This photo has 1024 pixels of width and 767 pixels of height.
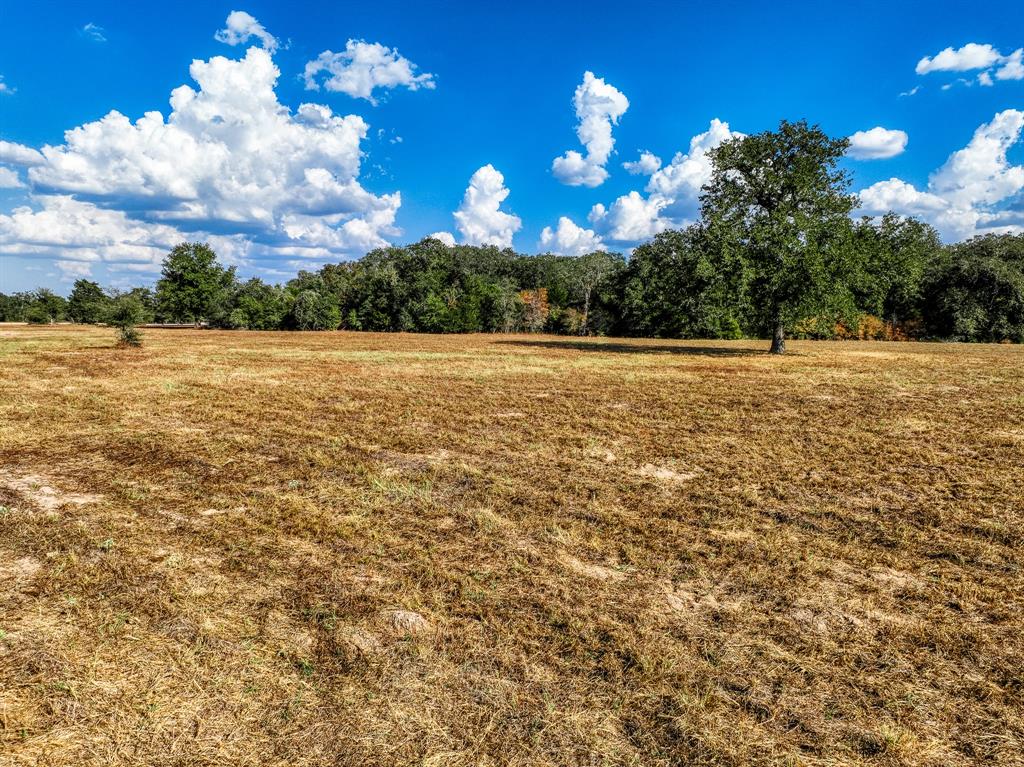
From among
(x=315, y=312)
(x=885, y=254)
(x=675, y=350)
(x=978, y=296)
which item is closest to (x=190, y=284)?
(x=315, y=312)

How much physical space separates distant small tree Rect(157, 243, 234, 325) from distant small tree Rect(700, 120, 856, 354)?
263ft

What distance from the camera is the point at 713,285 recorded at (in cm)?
2766

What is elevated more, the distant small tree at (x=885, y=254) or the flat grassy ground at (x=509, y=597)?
the distant small tree at (x=885, y=254)

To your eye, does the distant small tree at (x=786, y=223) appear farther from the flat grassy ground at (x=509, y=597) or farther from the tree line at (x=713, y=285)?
the flat grassy ground at (x=509, y=597)

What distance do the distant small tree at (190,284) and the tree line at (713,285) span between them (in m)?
0.23

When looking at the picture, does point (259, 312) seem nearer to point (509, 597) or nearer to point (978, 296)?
point (509, 597)

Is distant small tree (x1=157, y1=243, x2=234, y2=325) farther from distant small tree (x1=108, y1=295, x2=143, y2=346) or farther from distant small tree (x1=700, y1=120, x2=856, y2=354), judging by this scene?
distant small tree (x1=700, y1=120, x2=856, y2=354)

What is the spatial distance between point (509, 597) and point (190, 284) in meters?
95.9

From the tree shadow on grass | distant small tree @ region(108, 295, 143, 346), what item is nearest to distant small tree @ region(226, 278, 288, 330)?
distant small tree @ region(108, 295, 143, 346)

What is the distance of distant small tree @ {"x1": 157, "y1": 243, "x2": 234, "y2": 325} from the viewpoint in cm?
8156

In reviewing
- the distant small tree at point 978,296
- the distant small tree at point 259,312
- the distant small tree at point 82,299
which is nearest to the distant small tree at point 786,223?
the distant small tree at point 978,296

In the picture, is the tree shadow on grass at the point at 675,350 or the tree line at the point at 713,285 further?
the tree shadow on grass at the point at 675,350

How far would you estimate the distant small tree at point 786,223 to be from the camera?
27047 millimetres

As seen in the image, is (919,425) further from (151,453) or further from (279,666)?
(151,453)
